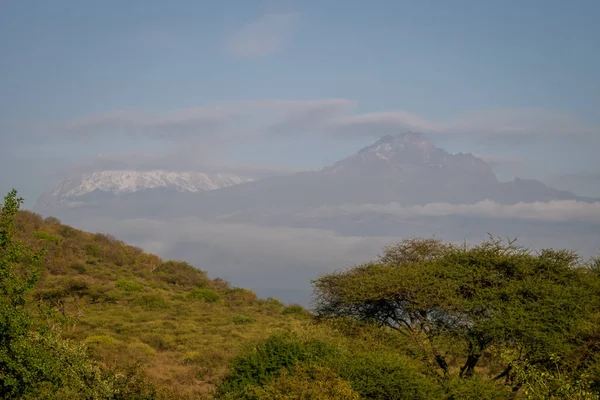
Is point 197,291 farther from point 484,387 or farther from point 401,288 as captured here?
point 484,387

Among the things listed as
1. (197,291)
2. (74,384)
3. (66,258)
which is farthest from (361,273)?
(66,258)

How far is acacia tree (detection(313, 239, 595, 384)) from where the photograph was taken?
83.6ft

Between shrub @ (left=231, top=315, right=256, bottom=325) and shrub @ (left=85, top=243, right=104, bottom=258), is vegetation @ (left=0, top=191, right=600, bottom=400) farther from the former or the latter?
shrub @ (left=85, top=243, right=104, bottom=258)

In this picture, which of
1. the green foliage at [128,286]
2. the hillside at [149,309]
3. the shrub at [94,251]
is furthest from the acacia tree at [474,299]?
the shrub at [94,251]

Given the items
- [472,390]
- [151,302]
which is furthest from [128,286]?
[472,390]

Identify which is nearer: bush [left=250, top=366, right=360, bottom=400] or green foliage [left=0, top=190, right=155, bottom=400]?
bush [left=250, top=366, right=360, bottom=400]

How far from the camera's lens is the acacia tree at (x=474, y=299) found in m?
25.5

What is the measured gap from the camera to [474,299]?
2689cm

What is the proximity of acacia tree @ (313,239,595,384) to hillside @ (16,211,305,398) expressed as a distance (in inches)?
184

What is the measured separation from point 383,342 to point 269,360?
5342mm

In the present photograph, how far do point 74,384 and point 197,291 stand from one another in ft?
166

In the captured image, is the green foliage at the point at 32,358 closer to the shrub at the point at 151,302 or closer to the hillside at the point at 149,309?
the hillside at the point at 149,309

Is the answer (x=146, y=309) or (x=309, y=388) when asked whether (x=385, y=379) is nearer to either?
(x=309, y=388)

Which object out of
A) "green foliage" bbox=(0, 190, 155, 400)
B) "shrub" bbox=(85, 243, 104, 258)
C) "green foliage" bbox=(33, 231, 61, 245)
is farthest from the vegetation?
"shrub" bbox=(85, 243, 104, 258)
